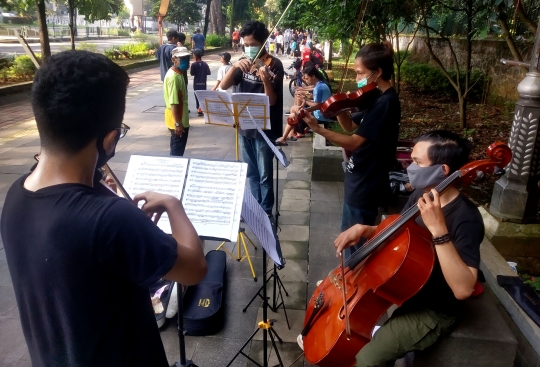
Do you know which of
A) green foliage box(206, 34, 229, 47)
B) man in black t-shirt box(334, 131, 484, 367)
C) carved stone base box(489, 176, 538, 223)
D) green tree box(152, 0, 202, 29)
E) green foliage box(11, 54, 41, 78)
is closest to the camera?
A: man in black t-shirt box(334, 131, 484, 367)

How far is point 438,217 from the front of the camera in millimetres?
1784

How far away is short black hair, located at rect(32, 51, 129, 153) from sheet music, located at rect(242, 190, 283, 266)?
972 mm

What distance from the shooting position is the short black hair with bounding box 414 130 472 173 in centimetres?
202

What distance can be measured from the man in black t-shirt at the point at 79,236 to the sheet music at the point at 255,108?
2.28 meters

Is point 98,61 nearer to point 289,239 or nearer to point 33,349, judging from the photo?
point 33,349

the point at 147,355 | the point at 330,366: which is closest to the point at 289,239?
the point at 330,366

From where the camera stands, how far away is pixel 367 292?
200 cm

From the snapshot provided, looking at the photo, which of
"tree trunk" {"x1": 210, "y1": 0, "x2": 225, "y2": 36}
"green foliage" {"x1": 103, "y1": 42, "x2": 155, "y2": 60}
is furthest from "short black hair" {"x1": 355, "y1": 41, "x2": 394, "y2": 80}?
"tree trunk" {"x1": 210, "y1": 0, "x2": 225, "y2": 36}

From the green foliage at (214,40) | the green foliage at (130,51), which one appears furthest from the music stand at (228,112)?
the green foliage at (214,40)

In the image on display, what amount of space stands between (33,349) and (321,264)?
9.19 ft

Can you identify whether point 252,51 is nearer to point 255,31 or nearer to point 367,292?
point 255,31

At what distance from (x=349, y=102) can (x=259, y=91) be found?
1358mm

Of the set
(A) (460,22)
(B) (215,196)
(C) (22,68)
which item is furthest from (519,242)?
→ (C) (22,68)

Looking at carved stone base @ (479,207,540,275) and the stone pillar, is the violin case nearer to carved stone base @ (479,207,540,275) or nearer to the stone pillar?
carved stone base @ (479,207,540,275)
